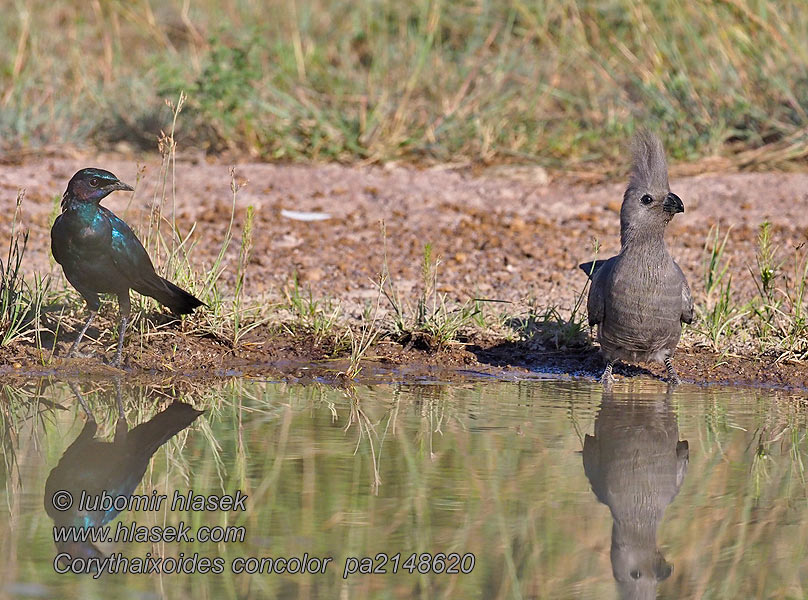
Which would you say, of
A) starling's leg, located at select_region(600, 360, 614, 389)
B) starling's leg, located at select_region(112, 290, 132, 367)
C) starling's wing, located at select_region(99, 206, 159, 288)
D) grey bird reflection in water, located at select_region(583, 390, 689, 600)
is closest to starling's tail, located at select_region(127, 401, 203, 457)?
starling's leg, located at select_region(112, 290, 132, 367)

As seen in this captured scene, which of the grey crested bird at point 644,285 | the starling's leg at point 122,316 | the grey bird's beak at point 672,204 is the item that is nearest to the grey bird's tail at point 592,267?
the grey crested bird at point 644,285

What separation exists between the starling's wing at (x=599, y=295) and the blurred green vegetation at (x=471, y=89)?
3.34m

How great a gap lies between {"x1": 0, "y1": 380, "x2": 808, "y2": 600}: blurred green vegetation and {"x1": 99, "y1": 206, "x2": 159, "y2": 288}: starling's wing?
56 centimetres

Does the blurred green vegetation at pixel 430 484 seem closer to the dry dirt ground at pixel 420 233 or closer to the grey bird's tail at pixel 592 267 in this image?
the dry dirt ground at pixel 420 233

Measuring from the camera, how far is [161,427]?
4.74m

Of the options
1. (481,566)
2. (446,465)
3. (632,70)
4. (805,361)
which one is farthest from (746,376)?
(632,70)

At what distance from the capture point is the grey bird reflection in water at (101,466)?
367cm

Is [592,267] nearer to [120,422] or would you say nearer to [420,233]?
[420,233]

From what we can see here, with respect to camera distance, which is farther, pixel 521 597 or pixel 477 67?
pixel 477 67

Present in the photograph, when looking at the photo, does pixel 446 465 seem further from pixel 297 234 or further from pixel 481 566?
pixel 297 234

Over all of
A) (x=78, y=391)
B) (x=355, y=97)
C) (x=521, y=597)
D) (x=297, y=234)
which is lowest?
(x=521, y=597)

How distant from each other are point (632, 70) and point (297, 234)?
3347 mm

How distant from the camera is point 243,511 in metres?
3.71

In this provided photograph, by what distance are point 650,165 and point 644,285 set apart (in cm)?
58
